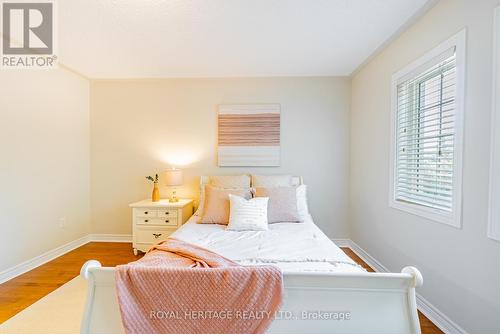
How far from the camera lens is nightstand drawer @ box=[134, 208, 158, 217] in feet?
10.2

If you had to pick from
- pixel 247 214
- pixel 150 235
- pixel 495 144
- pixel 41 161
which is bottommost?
pixel 150 235

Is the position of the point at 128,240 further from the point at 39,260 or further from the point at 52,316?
the point at 52,316

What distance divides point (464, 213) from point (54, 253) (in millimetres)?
4303

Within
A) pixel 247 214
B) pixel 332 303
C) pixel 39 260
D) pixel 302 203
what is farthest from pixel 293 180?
pixel 39 260

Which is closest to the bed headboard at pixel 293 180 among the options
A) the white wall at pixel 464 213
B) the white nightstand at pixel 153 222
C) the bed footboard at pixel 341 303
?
the white nightstand at pixel 153 222

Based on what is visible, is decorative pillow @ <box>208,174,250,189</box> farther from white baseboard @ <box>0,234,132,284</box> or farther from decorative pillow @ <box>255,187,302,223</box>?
white baseboard @ <box>0,234,132,284</box>

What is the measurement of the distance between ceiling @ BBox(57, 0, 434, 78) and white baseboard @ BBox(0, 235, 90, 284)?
2422 millimetres

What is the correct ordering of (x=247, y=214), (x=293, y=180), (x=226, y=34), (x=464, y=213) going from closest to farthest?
(x=464, y=213), (x=226, y=34), (x=247, y=214), (x=293, y=180)

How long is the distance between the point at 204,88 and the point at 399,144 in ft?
8.74

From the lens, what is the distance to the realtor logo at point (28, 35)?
2.06 m

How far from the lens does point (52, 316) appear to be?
1.92m

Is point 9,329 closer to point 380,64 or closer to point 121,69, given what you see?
point 121,69

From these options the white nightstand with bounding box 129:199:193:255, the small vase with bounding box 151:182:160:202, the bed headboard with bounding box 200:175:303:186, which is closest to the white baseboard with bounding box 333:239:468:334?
the bed headboard with bounding box 200:175:303:186

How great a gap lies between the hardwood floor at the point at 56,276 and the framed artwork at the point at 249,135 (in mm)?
1791
